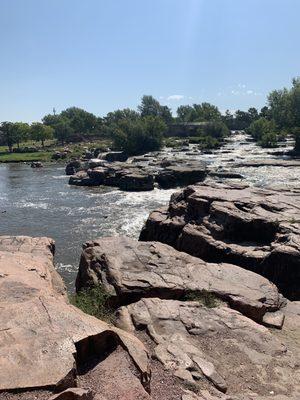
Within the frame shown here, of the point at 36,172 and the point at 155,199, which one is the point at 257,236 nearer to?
the point at 155,199

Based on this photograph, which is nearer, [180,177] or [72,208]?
[72,208]

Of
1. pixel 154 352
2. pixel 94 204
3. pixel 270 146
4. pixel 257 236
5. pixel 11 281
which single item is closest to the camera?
pixel 154 352

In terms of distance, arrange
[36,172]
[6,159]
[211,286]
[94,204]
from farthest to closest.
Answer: [6,159] < [36,172] < [94,204] < [211,286]

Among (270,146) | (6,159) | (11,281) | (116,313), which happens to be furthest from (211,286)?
(6,159)

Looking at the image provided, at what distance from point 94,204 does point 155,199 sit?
6856 millimetres

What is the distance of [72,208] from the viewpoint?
44.4m

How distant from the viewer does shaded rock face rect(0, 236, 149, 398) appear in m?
8.75

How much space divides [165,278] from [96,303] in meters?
3.82

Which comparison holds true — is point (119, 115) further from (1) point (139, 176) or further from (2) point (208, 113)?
(1) point (139, 176)

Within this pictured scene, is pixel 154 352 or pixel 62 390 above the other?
pixel 62 390

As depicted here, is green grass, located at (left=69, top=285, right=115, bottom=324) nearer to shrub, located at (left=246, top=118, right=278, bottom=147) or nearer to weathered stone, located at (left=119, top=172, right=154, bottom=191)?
weathered stone, located at (left=119, top=172, right=154, bottom=191)

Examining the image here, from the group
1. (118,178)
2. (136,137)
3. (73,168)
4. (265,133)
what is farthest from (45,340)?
(265,133)

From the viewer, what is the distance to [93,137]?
164m

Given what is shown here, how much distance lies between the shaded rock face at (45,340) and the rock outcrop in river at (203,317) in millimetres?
1838
